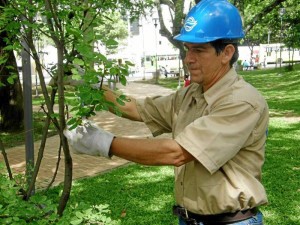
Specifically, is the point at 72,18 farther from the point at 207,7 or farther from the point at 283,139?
the point at 283,139

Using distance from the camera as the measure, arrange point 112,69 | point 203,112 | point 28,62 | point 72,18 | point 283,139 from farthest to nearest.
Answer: point 283,139 < point 28,62 < point 72,18 < point 203,112 < point 112,69

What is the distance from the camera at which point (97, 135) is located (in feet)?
6.14

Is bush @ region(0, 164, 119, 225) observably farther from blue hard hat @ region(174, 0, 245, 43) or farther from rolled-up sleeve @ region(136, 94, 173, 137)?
blue hard hat @ region(174, 0, 245, 43)

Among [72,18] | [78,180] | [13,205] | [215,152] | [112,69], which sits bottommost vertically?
[78,180]

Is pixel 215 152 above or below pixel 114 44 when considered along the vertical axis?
below

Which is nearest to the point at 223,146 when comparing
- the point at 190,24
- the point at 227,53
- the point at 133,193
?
the point at 227,53

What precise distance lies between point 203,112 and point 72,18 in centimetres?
85

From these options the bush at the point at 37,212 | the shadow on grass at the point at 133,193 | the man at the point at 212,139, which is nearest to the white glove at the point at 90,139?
the man at the point at 212,139

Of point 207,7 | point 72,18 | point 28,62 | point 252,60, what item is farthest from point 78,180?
point 252,60

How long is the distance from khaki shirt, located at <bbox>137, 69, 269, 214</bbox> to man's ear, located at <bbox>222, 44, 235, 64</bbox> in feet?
0.22

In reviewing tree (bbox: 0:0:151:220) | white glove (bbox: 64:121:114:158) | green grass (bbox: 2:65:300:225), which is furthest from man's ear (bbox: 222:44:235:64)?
green grass (bbox: 2:65:300:225)

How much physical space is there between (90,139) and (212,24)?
746mm

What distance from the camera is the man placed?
71.4 inches

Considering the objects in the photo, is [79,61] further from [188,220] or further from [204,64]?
[188,220]
